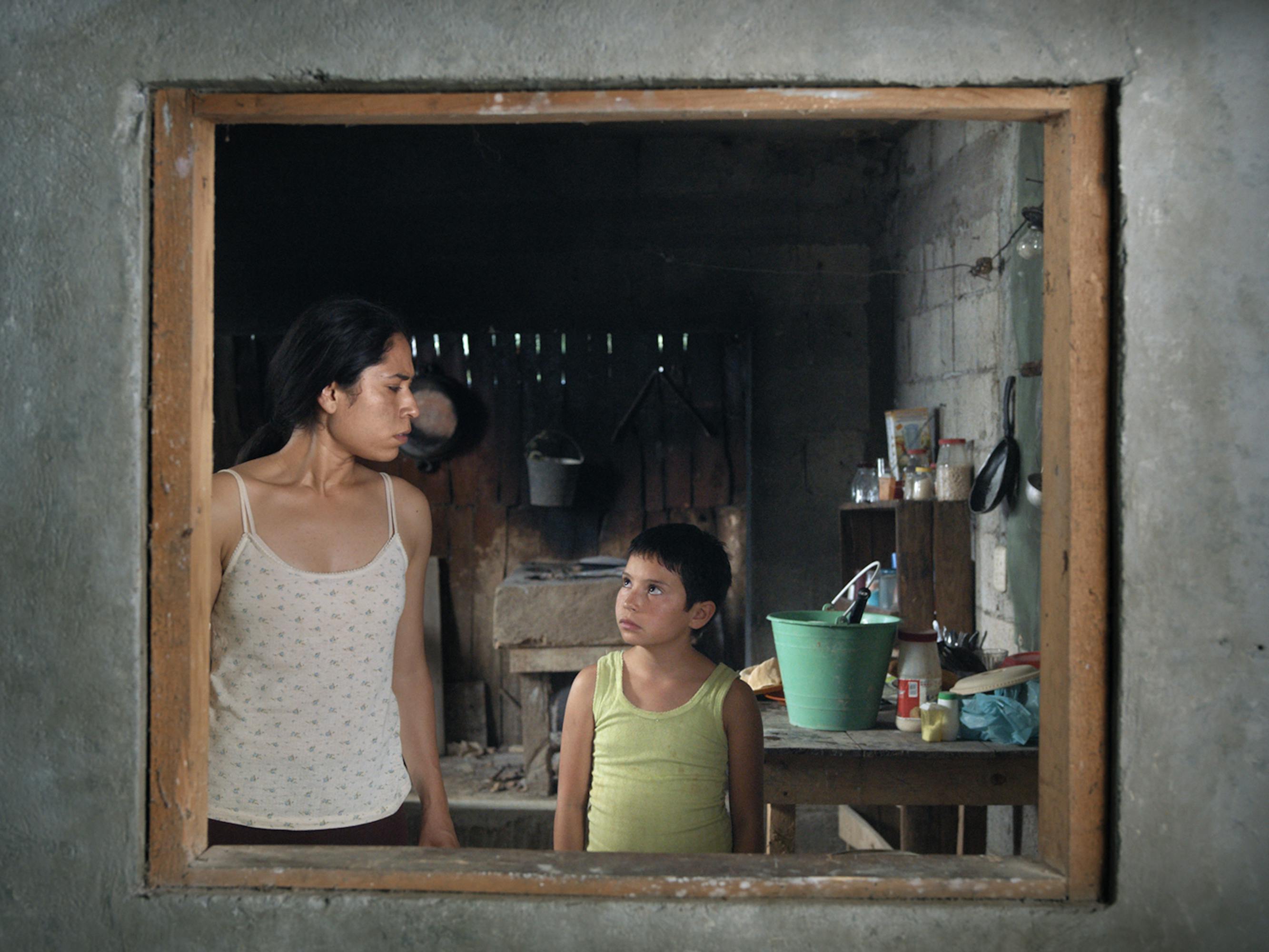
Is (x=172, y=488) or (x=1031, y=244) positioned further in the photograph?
(x=1031, y=244)

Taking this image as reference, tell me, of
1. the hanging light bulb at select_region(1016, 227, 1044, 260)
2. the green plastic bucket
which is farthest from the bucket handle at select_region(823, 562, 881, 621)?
the hanging light bulb at select_region(1016, 227, 1044, 260)

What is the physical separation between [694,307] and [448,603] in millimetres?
1963

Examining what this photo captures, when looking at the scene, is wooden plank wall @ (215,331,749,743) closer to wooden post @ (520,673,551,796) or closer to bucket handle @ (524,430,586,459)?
bucket handle @ (524,430,586,459)

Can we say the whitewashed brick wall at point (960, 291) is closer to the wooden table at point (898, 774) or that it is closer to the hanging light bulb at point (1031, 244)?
the hanging light bulb at point (1031, 244)

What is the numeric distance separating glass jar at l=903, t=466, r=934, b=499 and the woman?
226cm

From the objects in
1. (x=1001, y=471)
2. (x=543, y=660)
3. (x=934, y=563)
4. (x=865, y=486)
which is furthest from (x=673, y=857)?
(x=543, y=660)

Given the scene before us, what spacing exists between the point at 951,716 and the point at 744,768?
0.60 metres

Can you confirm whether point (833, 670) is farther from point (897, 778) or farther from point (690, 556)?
point (690, 556)

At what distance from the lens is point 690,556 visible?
2494mm

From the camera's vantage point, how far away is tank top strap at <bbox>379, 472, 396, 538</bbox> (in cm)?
207

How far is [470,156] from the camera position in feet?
16.7

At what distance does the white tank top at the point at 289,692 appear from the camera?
1.86 metres

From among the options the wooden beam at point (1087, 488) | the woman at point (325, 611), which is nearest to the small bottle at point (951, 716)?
the wooden beam at point (1087, 488)

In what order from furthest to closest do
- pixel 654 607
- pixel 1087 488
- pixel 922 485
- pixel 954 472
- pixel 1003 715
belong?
1. pixel 922 485
2. pixel 954 472
3. pixel 1003 715
4. pixel 654 607
5. pixel 1087 488
